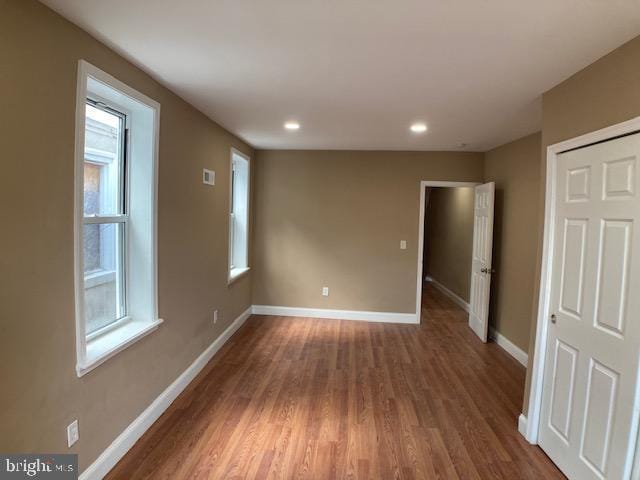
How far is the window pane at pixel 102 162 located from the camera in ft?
7.01

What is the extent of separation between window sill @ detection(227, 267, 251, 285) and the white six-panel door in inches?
127

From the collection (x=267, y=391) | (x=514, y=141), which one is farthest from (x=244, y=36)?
(x=514, y=141)

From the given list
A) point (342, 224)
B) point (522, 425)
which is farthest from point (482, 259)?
point (522, 425)

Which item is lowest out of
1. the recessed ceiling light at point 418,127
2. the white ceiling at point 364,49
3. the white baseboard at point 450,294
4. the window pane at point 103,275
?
the white baseboard at point 450,294

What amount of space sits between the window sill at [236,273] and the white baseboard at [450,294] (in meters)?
3.54

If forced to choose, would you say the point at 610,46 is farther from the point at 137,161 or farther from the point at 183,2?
the point at 137,161

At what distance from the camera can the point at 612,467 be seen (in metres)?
1.81

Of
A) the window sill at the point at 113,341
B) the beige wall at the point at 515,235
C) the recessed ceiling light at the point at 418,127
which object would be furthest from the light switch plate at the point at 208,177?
the beige wall at the point at 515,235

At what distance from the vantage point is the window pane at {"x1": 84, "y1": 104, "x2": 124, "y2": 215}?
2.14 metres

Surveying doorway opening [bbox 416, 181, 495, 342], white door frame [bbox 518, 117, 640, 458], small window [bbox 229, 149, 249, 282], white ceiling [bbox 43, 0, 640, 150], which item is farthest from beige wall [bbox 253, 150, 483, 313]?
white door frame [bbox 518, 117, 640, 458]

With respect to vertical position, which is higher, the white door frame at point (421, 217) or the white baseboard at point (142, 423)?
the white door frame at point (421, 217)

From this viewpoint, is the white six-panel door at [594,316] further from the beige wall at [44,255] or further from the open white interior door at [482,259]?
the beige wall at [44,255]

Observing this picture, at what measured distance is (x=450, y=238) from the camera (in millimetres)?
6988

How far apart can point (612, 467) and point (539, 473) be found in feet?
1.63
